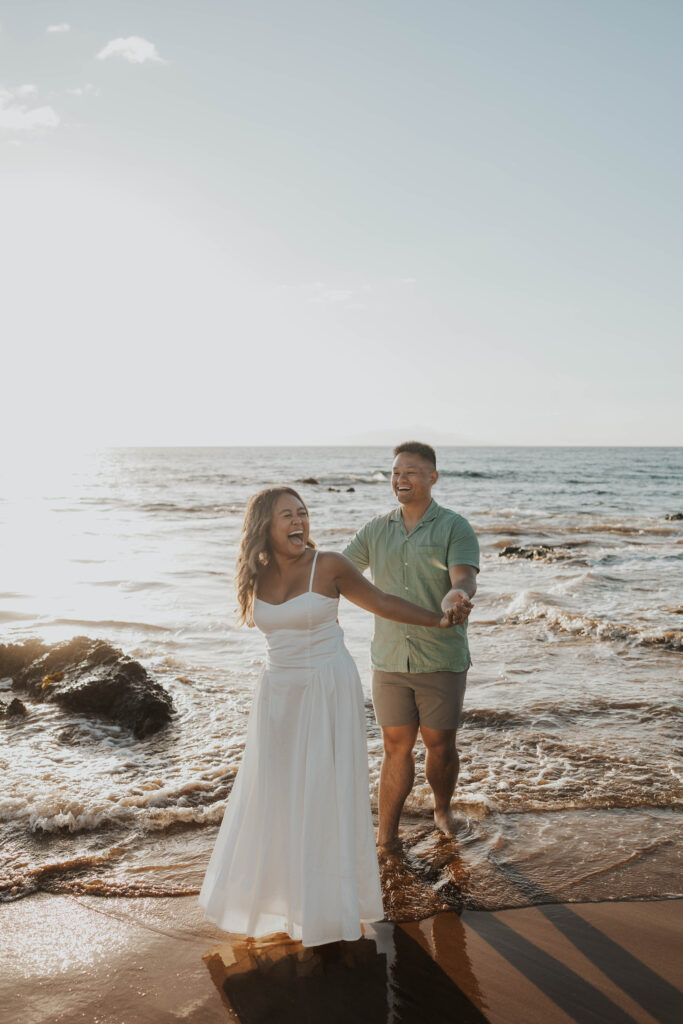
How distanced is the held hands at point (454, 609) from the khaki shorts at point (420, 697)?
0.56 metres

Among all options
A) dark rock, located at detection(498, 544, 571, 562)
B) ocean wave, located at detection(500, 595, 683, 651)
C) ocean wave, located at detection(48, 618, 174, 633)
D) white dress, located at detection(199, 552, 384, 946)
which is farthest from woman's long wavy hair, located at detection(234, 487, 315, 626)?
dark rock, located at detection(498, 544, 571, 562)

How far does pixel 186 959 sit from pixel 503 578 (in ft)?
39.9

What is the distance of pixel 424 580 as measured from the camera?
4289 mm

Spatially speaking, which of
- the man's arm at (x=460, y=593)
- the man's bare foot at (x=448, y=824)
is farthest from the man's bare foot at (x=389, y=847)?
the man's arm at (x=460, y=593)

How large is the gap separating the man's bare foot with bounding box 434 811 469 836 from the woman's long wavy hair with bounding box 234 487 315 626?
2.20 metres

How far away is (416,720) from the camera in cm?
441

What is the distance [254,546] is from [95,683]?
4.24 metres

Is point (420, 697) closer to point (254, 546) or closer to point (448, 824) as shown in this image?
point (448, 824)

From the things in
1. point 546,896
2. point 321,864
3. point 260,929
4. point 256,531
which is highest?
point 256,531

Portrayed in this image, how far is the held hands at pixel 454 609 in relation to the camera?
12.5 ft

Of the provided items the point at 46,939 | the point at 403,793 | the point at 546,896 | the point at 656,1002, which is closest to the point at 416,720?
the point at 403,793

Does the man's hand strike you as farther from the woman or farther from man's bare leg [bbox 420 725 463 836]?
man's bare leg [bbox 420 725 463 836]

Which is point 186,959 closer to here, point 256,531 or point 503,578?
point 256,531

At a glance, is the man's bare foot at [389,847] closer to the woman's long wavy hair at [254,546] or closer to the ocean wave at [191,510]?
the woman's long wavy hair at [254,546]
